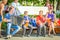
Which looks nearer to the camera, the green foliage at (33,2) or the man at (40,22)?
the green foliage at (33,2)

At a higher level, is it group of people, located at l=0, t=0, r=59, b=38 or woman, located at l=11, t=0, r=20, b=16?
woman, located at l=11, t=0, r=20, b=16

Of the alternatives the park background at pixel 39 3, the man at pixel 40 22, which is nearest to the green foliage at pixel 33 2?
the park background at pixel 39 3

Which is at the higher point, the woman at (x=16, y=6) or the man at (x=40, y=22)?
the woman at (x=16, y=6)

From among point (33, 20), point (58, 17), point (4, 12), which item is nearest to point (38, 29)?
point (33, 20)

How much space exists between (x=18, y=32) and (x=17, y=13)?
79 centimetres

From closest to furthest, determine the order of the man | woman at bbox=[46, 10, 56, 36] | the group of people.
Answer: the group of people → the man → woman at bbox=[46, 10, 56, 36]

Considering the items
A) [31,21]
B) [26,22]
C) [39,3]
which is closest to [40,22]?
[31,21]

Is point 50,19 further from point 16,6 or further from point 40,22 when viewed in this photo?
point 16,6

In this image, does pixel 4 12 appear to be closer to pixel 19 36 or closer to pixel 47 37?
pixel 19 36

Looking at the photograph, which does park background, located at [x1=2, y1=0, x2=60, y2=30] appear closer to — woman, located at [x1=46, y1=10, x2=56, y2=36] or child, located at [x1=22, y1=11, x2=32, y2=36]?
woman, located at [x1=46, y1=10, x2=56, y2=36]

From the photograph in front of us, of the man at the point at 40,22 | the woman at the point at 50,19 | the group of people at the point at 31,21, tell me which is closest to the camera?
the group of people at the point at 31,21

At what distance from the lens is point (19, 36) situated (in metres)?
8.70

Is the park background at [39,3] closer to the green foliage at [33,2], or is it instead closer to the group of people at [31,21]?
the green foliage at [33,2]

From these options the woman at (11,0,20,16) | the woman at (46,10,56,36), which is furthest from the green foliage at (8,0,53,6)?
the woman at (46,10,56,36)
